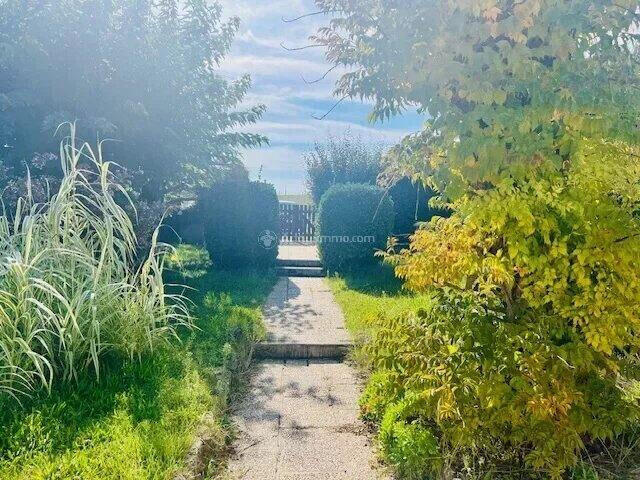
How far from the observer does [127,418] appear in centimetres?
269

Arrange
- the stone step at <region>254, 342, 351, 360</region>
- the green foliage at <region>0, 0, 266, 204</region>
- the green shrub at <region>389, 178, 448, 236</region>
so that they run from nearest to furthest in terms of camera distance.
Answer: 1. the stone step at <region>254, 342, 351, 360</region>
2. the green foliage at <region>0, 0, 266, 204</region>
3. the green shrub at <region>389, 178, 448, 236</region>

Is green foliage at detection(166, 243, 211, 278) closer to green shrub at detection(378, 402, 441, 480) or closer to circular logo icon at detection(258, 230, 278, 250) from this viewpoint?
circular logo icon at detection(258, 230, 278, 250)

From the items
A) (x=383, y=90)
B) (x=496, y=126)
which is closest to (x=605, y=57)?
(x=496, y=126)

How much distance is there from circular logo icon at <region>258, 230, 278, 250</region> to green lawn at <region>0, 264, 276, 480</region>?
5.02 m

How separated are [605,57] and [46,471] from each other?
10.7 ft

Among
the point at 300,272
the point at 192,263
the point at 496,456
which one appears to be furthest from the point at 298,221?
the point at 496,456

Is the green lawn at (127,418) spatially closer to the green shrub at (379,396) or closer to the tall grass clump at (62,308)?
the tall grass clump at (62,308)

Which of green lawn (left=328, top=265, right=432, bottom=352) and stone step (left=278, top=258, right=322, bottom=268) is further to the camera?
stone step (left=278, top=258, right=322, bottom=268)

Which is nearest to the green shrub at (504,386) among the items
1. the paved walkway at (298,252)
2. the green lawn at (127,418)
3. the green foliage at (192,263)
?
the green lawn at (127,418)

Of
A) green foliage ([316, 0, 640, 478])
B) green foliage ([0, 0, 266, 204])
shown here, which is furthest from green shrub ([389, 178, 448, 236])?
green foliage ([316, 0, 640, 478])

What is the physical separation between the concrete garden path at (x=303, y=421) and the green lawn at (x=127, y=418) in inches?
8.3

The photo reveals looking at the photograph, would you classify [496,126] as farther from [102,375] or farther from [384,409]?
[102,375]

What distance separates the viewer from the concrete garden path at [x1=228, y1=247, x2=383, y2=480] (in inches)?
104

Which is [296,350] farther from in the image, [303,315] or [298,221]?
[298,221]
